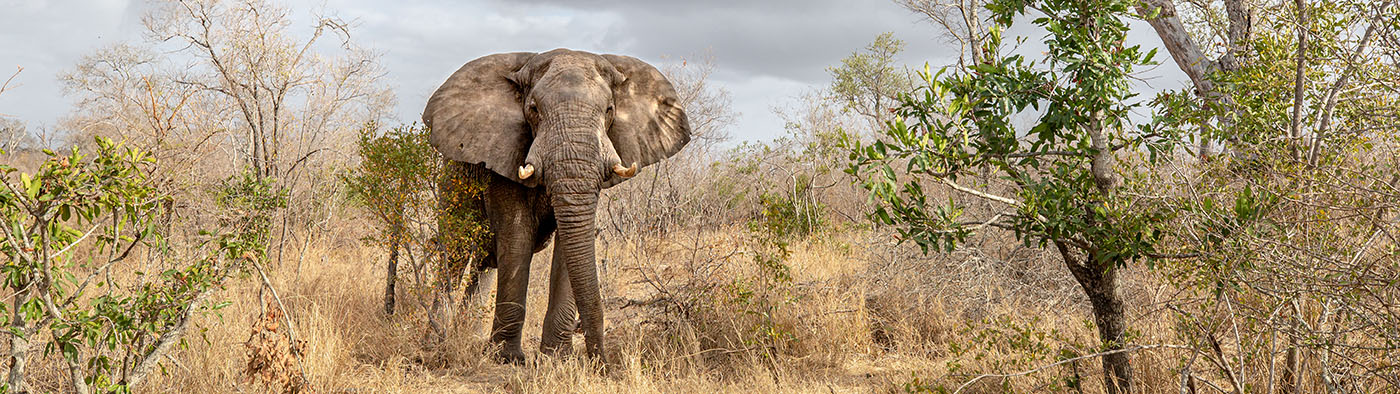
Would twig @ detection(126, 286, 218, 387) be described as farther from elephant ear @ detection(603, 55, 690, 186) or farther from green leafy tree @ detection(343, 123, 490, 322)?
elephant ear @ detection(603, 55, 690, 186)

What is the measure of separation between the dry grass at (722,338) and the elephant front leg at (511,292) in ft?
0.57

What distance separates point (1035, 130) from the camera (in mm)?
4125

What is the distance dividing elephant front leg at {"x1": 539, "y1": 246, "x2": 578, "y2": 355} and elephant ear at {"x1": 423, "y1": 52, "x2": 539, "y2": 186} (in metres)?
0.79

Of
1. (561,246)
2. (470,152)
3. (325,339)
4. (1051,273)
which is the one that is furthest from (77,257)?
(1051,273)

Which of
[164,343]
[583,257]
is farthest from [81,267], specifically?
[583,257]

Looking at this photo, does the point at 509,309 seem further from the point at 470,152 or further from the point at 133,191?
the point at 133,191

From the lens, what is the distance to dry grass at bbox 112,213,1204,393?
5.60 meters

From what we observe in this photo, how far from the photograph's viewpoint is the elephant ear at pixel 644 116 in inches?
265

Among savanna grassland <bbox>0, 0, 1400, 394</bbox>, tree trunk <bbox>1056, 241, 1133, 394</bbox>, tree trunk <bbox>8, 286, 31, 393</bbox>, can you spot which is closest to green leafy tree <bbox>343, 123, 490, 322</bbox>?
savanna grassland <bbox>0, 0, 1400, 394</bbox>

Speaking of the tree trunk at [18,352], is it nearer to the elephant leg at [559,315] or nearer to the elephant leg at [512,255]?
the elephant leg at [512,255]

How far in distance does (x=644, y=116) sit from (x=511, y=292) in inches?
63.2

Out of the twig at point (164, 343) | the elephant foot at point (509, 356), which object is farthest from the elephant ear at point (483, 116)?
the twig at point (164, 343)

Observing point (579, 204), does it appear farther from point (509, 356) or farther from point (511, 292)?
point (509, 356)

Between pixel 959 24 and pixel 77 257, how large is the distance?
1080 cm
